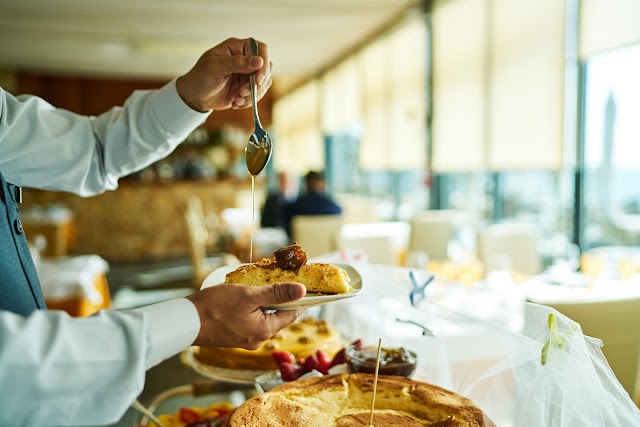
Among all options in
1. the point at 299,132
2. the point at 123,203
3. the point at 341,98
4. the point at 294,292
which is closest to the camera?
the point at 294,292

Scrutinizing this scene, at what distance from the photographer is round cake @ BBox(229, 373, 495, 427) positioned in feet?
2.97

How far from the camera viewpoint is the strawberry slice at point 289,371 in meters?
1.20

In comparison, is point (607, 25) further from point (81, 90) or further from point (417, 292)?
point (81, 90)

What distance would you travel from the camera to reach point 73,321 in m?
0.73

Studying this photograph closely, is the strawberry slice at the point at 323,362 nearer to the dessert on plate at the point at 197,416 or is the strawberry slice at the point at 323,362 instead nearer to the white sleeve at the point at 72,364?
the dessert on plate at the point at 197,416

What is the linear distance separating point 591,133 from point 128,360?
386cm

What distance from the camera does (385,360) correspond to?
1.17m

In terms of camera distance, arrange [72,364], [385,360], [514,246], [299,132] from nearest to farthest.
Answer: [72,364]
[385,360]
[514,246]
[299,132]

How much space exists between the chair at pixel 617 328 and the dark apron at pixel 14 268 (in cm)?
150

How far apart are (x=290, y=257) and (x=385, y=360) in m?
0.34

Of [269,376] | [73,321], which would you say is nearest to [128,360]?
[73,321]

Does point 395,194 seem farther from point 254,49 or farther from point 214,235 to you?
point 254,49

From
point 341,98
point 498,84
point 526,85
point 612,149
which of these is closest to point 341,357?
point 612,149

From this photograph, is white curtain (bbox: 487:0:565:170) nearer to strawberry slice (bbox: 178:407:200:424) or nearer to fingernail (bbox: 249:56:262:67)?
fingernail (bbox: 249:56:262:67)
